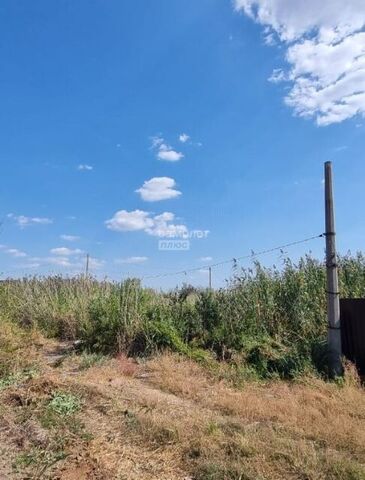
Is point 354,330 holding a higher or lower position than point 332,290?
lower

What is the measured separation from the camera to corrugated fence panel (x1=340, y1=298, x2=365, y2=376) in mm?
7203

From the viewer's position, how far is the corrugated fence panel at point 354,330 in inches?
284

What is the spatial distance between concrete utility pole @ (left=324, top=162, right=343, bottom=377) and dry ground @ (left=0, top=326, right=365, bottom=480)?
28.4 inches

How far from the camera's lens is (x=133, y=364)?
8172mm

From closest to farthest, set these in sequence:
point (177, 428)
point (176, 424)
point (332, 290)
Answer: point (177, 428) → point (176, 424) → point (332, 290)

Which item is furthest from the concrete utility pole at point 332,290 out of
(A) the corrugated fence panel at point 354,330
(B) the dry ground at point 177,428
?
(B) the dry ground at point 177,428

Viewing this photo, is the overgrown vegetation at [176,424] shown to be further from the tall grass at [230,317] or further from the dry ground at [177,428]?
the tall grass at [230,317]

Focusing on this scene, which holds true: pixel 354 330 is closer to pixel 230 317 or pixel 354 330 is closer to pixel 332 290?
pixel 332 290

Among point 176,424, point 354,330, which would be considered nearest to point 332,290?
point 354,330

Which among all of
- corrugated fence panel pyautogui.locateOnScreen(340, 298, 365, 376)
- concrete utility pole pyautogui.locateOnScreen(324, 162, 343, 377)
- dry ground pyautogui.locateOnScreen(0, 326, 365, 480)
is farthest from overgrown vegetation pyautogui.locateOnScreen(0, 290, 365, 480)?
corrugated fence panel pyautogui.locateOnScreen(340, 298, 365, 376)

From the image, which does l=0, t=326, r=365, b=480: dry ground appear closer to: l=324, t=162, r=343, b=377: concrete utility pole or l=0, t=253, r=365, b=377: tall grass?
l=324, t=162, r=343, b=377: concrete utility pole

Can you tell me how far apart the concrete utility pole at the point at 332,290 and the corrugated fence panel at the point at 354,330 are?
304 mm

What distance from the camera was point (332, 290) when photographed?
24.0 ft

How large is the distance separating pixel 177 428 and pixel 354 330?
163 inches
